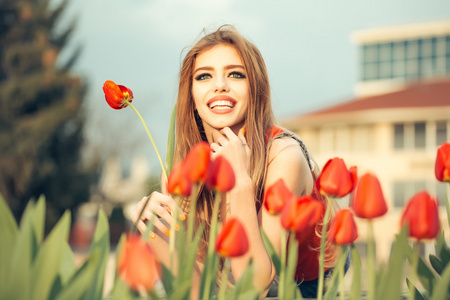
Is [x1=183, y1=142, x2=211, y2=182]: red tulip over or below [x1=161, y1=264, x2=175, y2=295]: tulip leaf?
over

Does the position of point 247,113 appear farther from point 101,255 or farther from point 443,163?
point 101,255

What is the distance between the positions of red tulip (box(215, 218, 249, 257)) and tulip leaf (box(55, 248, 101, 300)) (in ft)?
0.57

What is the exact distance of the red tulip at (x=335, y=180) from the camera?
3.39 feet

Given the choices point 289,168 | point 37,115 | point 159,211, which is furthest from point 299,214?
point 37,115

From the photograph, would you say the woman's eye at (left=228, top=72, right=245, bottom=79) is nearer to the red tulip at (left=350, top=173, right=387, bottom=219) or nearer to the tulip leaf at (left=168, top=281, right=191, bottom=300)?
the red tulip at (left=350, top=173, right=387, bottom=219)

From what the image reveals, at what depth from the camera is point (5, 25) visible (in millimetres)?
23422

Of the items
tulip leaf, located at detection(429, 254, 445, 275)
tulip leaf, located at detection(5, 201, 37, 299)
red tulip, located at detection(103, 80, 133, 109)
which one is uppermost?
red tulip, located at detection(103, 80, 133, 109)

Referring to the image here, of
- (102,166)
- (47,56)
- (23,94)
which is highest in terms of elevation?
(47,56)

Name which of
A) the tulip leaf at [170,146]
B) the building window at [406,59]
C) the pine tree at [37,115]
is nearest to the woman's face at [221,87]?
the tulip leaf at [170,146]

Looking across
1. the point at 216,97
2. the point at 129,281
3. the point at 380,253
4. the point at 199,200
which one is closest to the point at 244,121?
the point at 216,97

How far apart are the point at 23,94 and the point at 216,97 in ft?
72.5

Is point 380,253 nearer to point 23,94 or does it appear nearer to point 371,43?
point 371,43

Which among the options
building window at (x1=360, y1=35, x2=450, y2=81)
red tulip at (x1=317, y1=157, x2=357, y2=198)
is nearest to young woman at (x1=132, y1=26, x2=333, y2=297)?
red tulip at (x1=317, y1=157, x2=357, y2=198)

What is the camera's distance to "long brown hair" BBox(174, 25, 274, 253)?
7.18ft
